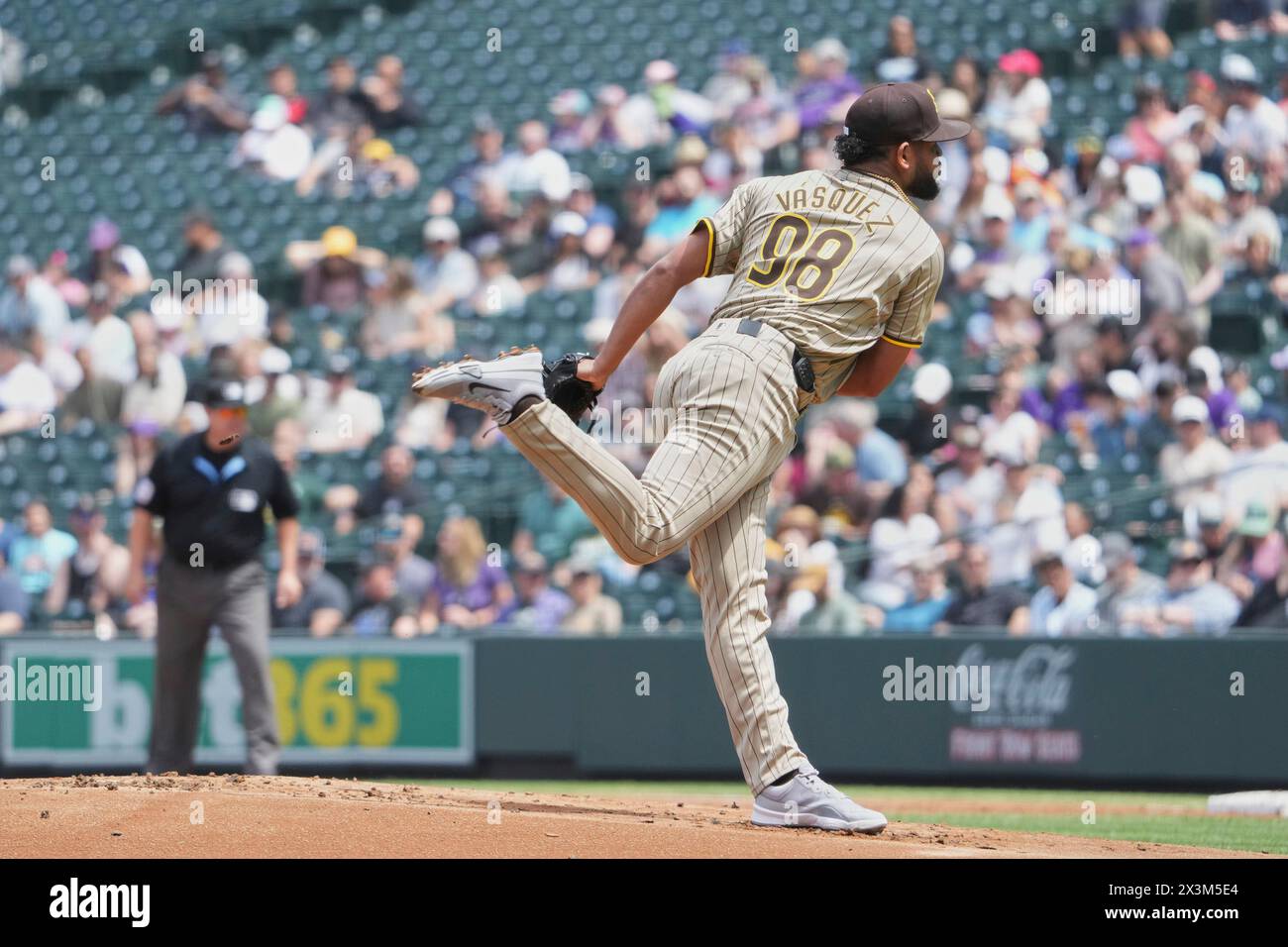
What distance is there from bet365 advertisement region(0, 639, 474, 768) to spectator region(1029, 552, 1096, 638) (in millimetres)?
3361

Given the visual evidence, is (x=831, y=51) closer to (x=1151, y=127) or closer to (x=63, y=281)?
(x=1151, y=127)

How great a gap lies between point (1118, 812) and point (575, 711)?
133 inches

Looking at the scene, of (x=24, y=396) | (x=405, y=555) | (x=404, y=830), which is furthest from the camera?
(x=24, y=396)

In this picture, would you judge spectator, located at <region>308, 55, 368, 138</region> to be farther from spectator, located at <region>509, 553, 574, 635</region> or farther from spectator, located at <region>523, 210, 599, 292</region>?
spectator, located at <region>509, 553, 574, 635</region>

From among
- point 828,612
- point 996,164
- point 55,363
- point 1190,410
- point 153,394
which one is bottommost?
point 828,612

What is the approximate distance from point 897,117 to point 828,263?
0.46m

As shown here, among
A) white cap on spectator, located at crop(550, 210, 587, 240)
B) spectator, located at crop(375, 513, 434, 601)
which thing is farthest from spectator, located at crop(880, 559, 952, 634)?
white cap on spectator, located at crop(550, 210, 587, 240)

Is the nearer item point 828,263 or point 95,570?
point 828,263

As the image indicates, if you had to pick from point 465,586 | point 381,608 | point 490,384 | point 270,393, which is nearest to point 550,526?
point 465,586

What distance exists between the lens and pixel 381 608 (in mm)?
11773

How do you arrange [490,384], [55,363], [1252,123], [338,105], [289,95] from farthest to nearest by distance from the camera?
[289,95] → [338,105] → [55,363] → [1252,123] → [490,384]

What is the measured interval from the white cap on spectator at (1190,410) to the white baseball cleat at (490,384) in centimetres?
729
